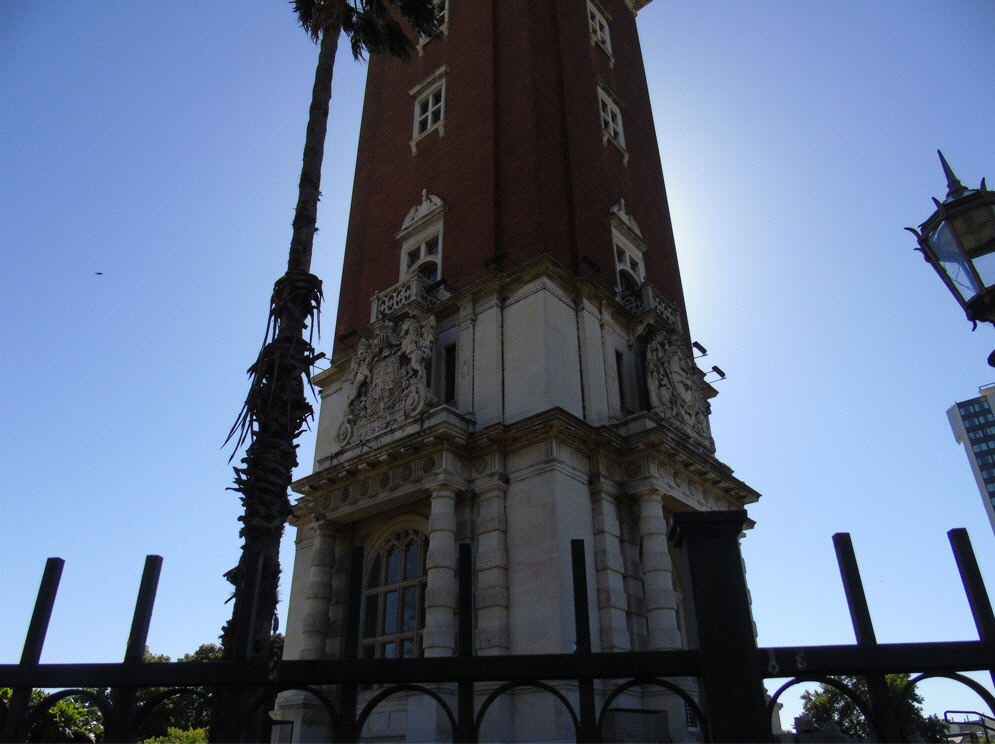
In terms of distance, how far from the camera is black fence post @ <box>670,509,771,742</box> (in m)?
3.65

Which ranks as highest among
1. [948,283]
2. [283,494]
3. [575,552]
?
[948,283]

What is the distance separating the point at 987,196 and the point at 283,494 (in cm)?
730

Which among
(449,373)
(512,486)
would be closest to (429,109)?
(449,373)

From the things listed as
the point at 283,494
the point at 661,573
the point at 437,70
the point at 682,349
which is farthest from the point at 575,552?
the point at 437,70

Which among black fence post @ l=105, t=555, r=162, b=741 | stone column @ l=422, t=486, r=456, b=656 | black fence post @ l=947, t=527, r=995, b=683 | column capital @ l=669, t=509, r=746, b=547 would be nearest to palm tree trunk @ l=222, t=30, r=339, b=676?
black fence post @ l=105, t=555, r=162, b=741

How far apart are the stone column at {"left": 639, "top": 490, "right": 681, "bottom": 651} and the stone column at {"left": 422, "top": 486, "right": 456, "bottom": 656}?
14.1 ft

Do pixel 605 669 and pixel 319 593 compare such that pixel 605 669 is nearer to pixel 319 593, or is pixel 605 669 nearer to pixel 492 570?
pixel 492 570

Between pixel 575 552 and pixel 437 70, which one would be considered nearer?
pixel 575 552

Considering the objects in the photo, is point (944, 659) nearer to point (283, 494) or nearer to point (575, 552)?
point (575, 552)

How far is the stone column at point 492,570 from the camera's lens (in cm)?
1521

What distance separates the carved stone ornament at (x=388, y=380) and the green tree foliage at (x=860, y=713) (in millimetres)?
11323

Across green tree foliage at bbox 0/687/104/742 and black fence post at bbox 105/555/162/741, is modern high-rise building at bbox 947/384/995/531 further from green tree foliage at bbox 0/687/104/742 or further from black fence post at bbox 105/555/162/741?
black fence post at bbox 105/555/162/741

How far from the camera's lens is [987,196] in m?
6.32

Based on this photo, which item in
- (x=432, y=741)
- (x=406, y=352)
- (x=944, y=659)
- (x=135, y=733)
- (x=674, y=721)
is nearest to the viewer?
(x=944, y=659)
